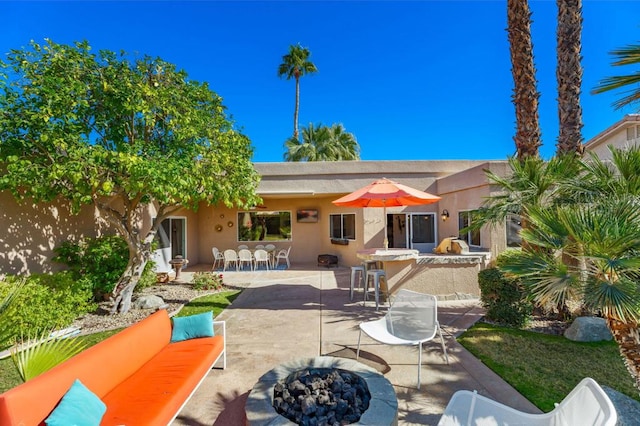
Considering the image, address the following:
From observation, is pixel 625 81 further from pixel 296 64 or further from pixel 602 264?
pixel 296 64

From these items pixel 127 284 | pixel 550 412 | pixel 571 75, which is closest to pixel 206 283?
pixel 127 284

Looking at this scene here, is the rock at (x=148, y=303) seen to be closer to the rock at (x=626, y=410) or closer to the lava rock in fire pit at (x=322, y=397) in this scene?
the lava rock in fire pit at (x=322, y=397)

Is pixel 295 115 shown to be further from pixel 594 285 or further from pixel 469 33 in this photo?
pixel 594 285

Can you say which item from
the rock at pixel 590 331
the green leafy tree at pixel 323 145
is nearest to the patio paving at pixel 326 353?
the rock at pixel 590 331

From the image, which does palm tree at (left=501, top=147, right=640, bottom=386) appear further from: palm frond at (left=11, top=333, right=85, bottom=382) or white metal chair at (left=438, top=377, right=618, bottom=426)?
palm frond at (left=11, top=333, right=85, bottom=382)

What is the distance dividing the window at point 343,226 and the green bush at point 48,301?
354 inches

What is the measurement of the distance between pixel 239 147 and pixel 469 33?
10081mm

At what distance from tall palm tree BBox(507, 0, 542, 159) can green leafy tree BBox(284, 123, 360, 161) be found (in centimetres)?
1375

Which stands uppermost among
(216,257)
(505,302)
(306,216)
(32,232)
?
(306,216)

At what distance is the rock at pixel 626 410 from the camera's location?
2789mm

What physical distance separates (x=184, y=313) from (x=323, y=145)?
612 inches

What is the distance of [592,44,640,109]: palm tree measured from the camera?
3.94m

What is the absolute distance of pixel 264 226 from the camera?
14656mm

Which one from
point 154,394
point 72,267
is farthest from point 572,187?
point 72,267
